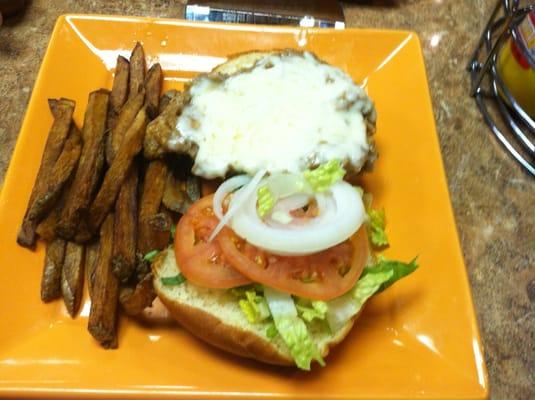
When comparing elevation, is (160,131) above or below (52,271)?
above

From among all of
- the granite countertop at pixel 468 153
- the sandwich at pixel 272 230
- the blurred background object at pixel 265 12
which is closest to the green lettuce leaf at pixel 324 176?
the sandwich at pixel 272 230

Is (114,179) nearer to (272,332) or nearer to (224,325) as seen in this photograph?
(224,325)

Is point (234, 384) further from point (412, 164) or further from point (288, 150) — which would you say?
point (412, 164)

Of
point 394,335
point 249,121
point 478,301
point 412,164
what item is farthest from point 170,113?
point 478,301

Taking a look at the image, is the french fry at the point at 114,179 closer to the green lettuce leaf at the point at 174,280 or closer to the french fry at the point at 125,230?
the french fry at the point at 125,230

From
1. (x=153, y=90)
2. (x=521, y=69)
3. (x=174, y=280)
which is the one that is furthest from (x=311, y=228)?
(x=521, y=69)

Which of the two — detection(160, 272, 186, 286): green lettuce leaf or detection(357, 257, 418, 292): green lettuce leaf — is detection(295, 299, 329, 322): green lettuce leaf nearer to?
detection(357, 257, 418, 292): green lettuce leaf

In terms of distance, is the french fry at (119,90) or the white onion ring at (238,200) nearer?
the white onion ring at (238,200)
